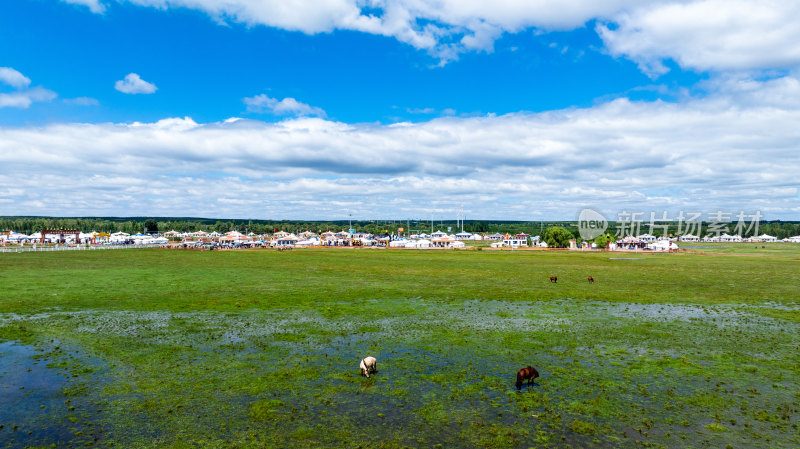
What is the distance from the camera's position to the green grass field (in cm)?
1335

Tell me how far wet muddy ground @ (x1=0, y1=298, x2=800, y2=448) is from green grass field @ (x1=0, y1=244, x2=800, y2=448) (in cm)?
8

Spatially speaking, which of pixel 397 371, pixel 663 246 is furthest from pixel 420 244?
pixel 397 371

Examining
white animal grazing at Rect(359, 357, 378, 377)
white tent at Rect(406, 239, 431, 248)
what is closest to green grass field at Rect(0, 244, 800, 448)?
white animal grazing at Rect(359, 357, 378, 377)

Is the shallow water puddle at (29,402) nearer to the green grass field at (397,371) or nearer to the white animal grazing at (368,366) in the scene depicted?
the green grass field at (397,371)

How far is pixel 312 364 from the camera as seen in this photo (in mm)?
19547

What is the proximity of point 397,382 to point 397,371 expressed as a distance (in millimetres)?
1313

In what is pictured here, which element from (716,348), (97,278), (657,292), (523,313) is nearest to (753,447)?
(716,348)

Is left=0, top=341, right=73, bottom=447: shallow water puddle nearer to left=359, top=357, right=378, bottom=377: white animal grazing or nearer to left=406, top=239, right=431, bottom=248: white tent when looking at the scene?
left=359, top=357, right=378, bottom=377: white animal grazing

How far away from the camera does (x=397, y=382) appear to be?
17422 millimetres

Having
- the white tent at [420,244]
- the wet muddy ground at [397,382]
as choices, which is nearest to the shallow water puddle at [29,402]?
the wet muddy ground at [397,382]

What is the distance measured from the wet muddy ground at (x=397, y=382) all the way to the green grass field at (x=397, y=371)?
76 mm

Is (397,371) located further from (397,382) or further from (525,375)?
(525,375)

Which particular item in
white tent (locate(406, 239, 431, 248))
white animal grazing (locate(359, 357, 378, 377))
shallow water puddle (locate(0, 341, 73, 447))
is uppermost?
white animal grazing (locate(359, 357, 378, 377))

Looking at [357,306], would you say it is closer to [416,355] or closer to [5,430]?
[416,355]
